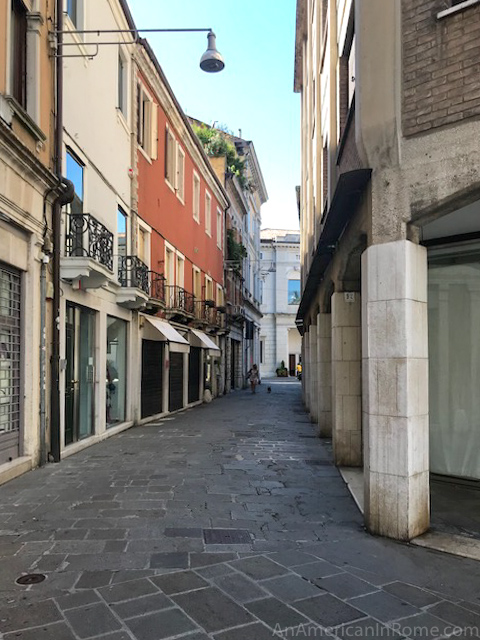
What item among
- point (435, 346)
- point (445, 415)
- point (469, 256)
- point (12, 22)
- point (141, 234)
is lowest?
point (445, 415)

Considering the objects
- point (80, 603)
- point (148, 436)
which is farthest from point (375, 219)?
point (148, 436)

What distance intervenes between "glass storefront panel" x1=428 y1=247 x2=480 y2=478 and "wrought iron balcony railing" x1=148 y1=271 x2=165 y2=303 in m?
9.11

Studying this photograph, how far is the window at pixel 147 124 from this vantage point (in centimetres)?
1559

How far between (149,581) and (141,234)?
12.5 metres

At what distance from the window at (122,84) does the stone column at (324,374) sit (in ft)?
23.3

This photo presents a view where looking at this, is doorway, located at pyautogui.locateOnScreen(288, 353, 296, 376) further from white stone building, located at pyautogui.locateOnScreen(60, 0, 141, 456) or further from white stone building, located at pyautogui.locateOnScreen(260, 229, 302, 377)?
white stone building, located at pyautogui.locateOnScreen(60, 0, 141, 456)

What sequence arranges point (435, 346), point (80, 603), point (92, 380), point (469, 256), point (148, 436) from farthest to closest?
point (148, 436) → point (92, 380) → point (435, 346) → point (469, 256) → point (80, 603)

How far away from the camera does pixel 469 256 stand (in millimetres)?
7547

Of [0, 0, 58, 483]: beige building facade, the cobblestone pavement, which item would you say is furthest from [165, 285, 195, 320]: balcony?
the cobblestone pavement

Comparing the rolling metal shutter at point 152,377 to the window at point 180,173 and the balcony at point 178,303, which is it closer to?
the balcony at point 178,303

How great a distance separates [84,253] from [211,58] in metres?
3.96

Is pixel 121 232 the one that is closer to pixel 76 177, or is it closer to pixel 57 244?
pixel 76 177

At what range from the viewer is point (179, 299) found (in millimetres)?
19500

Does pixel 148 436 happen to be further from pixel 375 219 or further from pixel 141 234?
pixel 375 219
